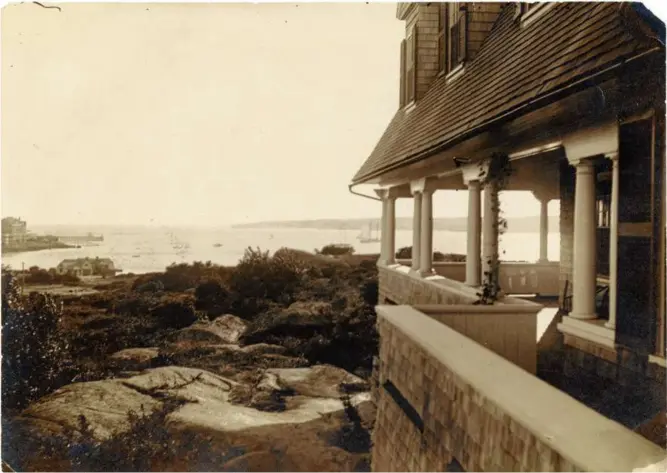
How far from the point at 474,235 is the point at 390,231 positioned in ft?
16.7

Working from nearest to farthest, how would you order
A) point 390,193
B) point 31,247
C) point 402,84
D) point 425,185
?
point 31,247
point 425,185
point 402,84
point 390,193

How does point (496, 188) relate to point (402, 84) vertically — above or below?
below

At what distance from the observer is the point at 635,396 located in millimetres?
4535

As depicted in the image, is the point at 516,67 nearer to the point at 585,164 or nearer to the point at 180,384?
the point at 585,164

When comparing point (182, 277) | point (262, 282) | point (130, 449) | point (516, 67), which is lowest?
point (130, 449)

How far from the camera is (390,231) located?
1285cm

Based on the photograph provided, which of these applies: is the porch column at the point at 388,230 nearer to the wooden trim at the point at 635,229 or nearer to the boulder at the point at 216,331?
the boulder at the point at 216,331

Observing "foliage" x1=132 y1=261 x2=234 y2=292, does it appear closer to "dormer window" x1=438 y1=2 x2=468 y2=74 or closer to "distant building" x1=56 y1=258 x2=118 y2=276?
"distant building" x1=56 y1=258 x2=118 y2=276

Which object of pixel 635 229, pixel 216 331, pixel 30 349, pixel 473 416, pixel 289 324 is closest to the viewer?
pixel 473 416

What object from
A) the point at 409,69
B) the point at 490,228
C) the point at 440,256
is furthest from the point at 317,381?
the point at 440,256

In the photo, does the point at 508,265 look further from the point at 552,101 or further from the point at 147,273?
the point at 147,273

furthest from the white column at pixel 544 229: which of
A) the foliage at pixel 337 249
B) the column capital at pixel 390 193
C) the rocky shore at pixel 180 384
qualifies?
the foliage at pixel 337 249

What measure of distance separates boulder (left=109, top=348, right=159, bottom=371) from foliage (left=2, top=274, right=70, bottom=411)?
1131mm

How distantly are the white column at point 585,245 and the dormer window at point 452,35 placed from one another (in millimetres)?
4132
